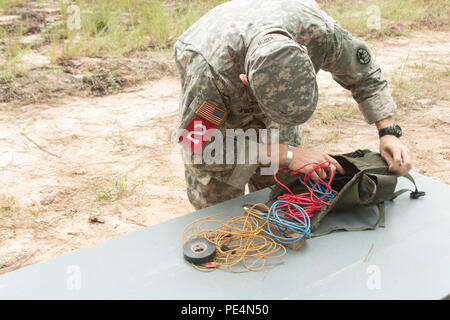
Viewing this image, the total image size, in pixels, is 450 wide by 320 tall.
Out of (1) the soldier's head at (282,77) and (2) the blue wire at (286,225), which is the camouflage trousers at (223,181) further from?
(1) the soldier's head at (282,77)

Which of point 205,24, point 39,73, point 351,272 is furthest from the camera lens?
point 39,73

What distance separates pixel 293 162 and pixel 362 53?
63 centimetres

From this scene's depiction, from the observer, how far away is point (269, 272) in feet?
4.31

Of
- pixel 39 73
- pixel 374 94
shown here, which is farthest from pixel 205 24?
pixel 39 73

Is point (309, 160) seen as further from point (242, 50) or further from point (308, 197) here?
point (242, 50)

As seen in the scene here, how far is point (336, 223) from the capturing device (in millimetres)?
1570

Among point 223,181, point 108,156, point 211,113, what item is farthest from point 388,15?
point 211,113

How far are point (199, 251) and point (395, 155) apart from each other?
Result: 3.06 ft

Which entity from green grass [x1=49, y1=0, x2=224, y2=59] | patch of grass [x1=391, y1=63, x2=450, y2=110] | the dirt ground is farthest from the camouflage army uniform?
green grass [x1=49, y1=0, x2=224, y2=59]

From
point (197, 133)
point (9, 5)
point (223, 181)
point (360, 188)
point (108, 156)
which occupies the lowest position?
point (108, 156)

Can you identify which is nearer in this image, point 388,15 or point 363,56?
point 363,56

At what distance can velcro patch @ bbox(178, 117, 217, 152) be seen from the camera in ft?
5.28

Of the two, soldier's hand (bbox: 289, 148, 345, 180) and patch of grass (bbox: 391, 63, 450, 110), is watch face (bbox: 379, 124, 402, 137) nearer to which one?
soldier's hand (bbox: 289, 148, 345, 180)
